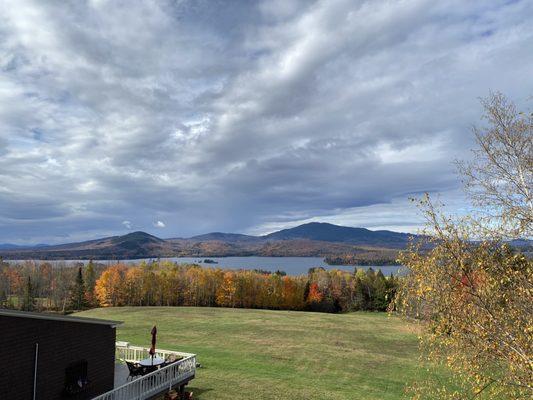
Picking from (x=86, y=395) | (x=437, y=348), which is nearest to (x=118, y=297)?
(x=86, y=395)

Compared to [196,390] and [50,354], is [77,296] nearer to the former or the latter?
[196,390]

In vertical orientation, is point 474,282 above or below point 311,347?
above

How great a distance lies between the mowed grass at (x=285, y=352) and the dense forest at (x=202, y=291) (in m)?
25.5

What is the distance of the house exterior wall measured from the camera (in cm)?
1379

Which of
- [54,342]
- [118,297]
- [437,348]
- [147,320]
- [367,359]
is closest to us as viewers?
[437,348]

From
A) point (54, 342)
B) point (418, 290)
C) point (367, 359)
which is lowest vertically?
point (367, 359)

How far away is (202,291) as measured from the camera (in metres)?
99.8

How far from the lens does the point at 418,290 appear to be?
311 inches

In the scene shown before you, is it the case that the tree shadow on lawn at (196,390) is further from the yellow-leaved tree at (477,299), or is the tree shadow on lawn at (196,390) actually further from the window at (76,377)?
the yellow-leaved tree at (477,299)

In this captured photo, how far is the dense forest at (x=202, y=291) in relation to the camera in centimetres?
9325

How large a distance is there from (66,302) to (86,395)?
93017 mm

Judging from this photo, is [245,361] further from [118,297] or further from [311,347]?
[118,297]

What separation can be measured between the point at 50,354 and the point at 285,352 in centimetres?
2781

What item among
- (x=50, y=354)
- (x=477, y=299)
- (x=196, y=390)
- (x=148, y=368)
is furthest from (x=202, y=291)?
(x=477, y=299)
